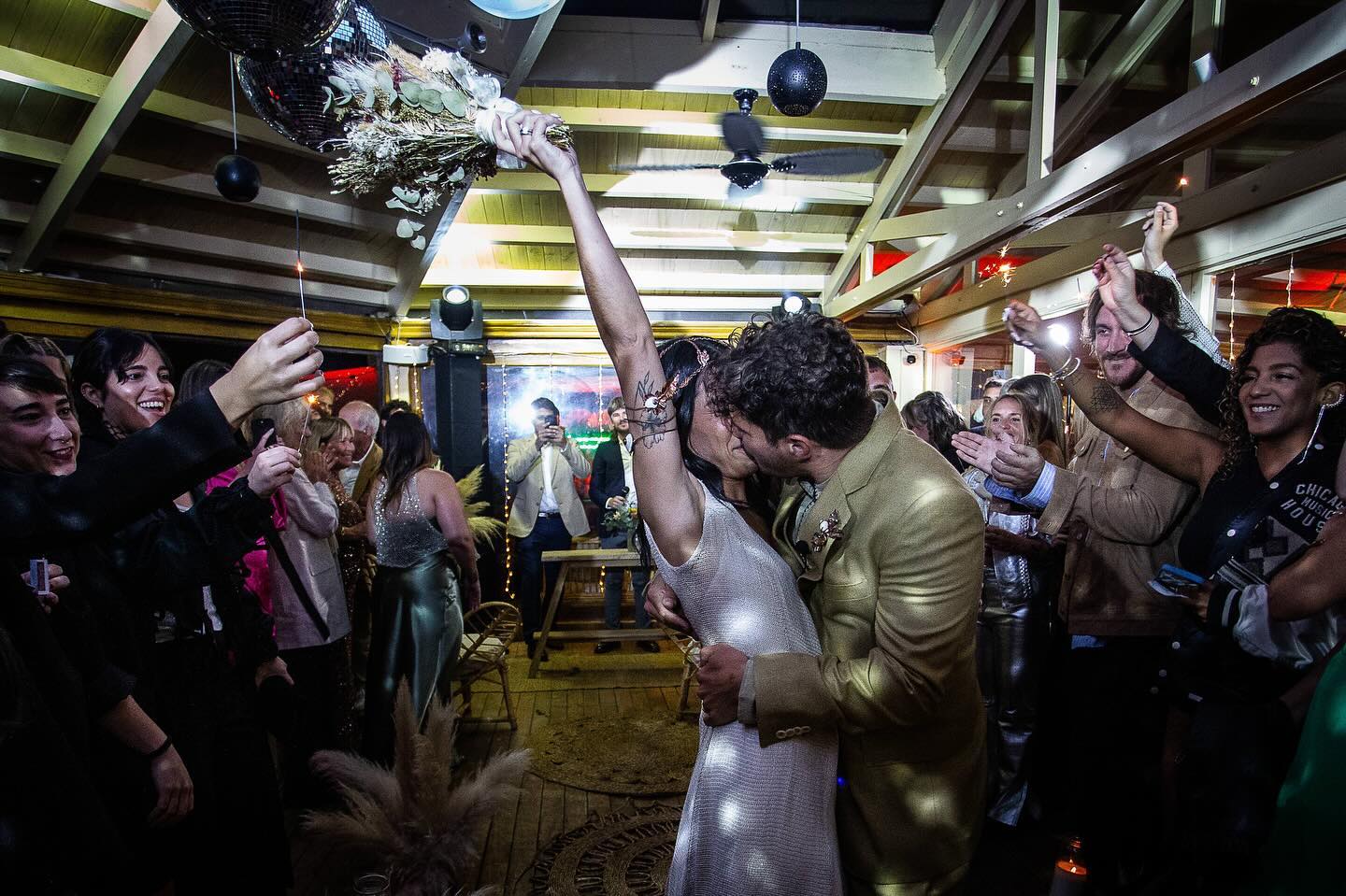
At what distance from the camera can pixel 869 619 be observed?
1.31 meters

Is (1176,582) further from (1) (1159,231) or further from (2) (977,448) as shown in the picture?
(1) (1159,231)

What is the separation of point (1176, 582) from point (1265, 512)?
34cm

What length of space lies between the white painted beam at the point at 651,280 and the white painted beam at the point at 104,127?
3.07 meters

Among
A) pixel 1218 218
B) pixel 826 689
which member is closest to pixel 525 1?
pixel 826 689

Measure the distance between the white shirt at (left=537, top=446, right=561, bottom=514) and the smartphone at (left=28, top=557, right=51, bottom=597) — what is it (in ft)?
15.7

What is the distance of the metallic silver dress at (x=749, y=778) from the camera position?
1.27 m

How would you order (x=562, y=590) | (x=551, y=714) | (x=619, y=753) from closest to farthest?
(x=619, y=753)
(x=551, y=714)
(x=562, y=590)

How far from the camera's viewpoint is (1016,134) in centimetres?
599

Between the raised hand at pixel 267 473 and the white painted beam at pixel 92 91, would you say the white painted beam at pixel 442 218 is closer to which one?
the raised hand at pixel 267 473

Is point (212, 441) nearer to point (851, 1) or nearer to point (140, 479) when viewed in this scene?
point (140, 479)

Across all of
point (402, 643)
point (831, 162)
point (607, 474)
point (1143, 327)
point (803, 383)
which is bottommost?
point (402, 643)

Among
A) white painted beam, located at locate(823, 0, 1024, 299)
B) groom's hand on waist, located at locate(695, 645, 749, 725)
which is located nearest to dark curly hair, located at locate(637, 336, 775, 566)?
groom's hand on waist, located at locate(695, 645, 749, 725)

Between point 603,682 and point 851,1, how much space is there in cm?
526

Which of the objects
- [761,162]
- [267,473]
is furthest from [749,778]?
[761,162]
